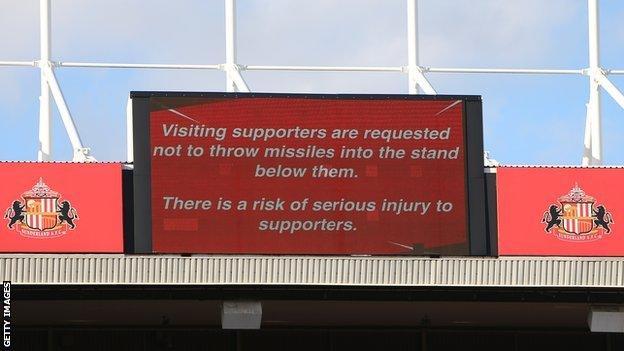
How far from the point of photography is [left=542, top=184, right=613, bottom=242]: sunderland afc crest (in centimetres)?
3634

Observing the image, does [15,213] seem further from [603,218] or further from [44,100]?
[603,218]

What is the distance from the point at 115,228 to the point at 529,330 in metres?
14.3

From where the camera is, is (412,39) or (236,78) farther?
(412,39)

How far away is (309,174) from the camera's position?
1426 inches

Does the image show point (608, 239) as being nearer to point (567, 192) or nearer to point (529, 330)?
point (567, 192)

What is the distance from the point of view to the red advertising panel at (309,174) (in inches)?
1410

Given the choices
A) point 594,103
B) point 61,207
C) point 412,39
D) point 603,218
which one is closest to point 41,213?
point 61,207

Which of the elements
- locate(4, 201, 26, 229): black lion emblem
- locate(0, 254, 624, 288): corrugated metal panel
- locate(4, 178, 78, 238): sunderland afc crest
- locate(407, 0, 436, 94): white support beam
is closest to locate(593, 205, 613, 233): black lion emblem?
locate(0, 254, 624, 288): corrugated metal panel

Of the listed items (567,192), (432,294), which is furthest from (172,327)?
(567,192)

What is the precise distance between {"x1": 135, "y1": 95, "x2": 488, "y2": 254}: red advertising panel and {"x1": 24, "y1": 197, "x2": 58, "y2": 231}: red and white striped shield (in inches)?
80.2

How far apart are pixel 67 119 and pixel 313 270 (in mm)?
6631

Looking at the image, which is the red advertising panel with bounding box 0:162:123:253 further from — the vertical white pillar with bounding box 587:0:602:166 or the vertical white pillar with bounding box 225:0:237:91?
the vertical white pillar with bounding box 587:0:602:166

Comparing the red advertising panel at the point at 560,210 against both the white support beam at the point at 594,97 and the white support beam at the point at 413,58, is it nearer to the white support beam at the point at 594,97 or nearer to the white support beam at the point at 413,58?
the white support beam at the point at 594,97

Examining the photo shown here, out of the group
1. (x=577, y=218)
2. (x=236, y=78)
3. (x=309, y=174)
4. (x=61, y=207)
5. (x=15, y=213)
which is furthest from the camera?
(x=236, y=78)
